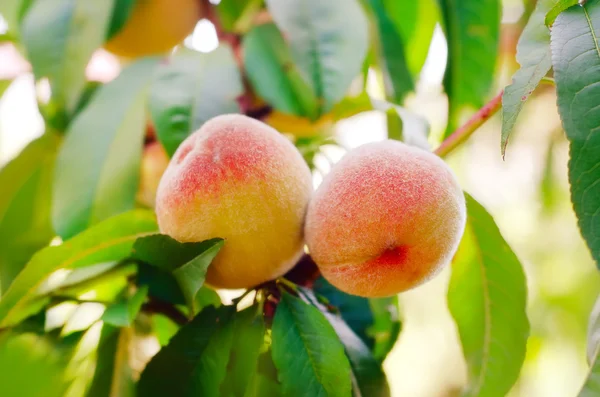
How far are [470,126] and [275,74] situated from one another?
0.33m

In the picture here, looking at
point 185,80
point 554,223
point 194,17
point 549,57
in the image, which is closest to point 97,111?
point 185,80

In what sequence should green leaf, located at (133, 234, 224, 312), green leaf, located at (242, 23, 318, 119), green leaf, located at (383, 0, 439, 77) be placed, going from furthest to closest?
green leaf, located at (383, 0, 439, 77)
green leaf, located at (242, 23, 318, 119)
green leaf, located at (133, 234, 224, 312)

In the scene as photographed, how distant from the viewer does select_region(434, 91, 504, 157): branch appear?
0.59 m

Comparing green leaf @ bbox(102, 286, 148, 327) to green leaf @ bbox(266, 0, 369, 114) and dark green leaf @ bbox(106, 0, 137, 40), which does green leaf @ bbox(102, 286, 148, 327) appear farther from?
dark green leaf @ bbox(106, 0, 137, 40)

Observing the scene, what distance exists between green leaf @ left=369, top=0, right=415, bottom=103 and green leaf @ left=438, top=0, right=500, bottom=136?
0.23ft


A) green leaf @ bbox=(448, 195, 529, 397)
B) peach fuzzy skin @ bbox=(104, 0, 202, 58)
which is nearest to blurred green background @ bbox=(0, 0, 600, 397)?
peach fuzzy skin @ bbox=(104, 0, 202, 58)

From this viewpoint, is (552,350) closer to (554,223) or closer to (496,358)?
(554,223)

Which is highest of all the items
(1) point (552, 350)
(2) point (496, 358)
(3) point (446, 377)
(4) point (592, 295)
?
(2) point (496, 358)

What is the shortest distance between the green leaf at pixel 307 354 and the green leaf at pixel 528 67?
0.23m

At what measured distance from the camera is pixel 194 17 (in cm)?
101

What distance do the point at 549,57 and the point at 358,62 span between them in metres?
0.32

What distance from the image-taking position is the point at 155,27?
99cm

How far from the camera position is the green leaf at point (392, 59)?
0.91 m

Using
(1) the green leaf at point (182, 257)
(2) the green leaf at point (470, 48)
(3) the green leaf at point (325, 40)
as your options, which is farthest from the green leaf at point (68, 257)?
(2) the green leaf at point (470, 48)
